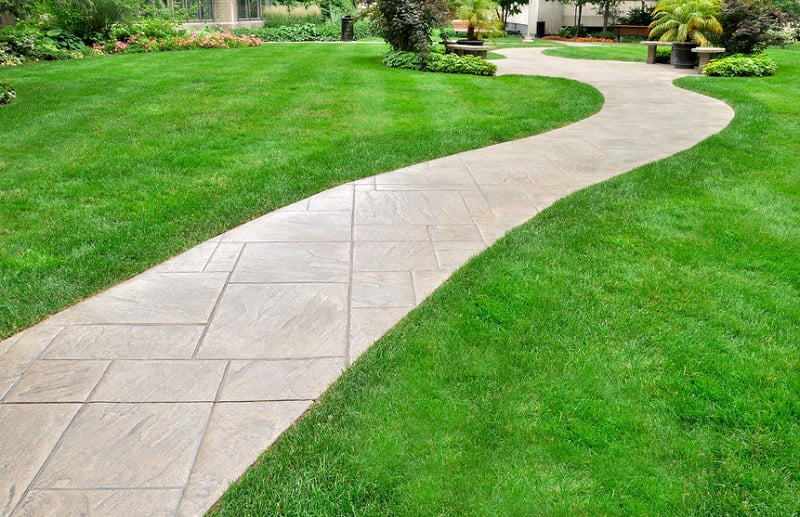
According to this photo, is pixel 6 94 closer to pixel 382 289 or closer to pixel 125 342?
pixel 125 342

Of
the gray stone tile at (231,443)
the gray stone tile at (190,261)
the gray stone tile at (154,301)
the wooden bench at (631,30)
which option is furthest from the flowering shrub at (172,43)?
the wooden bench at (631,30)

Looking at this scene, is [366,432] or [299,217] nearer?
[366,432]

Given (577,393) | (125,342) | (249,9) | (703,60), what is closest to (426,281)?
(577,393)

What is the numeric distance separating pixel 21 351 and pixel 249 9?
1049 inches

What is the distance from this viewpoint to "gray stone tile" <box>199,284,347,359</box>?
3451 millimetres


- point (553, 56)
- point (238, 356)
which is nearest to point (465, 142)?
point (238, 356)

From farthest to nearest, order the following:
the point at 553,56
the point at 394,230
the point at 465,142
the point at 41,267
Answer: the point at 553,56 < the point at 465,142 < the point at 394,230 < the point at 41,267

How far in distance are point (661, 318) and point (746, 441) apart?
112cm

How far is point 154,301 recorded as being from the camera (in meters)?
4.01

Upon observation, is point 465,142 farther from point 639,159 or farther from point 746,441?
point 746,441

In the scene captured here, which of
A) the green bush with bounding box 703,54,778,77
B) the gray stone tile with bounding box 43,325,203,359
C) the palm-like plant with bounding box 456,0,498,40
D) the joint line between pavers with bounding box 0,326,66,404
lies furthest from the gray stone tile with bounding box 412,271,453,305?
the palm-like plant with bounding box 456,0,498,40

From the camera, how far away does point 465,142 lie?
8117mm

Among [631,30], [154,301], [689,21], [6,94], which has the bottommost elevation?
[154,301]

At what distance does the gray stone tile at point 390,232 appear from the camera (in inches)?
199
